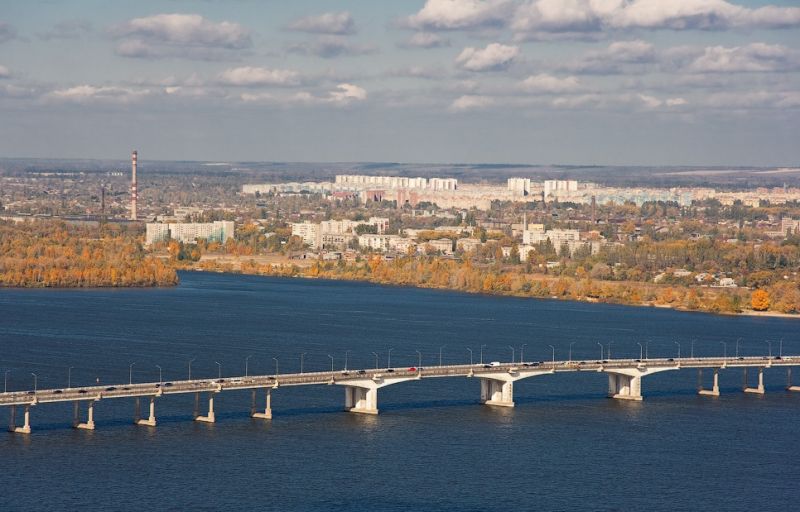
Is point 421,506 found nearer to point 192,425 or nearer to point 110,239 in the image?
point 192,425

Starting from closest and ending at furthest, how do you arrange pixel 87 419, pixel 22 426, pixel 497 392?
pixel 22 426
pixel 87 419
pixel 497 392


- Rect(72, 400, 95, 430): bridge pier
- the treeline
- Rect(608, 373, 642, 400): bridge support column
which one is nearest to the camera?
Rect(72, 400, 95, 430): bridge pier

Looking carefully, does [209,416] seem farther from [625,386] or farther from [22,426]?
[625,386]

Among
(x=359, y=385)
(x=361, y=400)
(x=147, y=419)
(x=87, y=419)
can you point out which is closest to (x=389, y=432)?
(x=359, y=385)

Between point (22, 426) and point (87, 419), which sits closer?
point (22, 426)

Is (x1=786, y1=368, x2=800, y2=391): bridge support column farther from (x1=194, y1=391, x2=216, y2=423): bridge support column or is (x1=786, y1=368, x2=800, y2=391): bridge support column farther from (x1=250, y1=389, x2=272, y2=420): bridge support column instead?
(x1=194, y1=391, x2=216, y2=423): bridge support column

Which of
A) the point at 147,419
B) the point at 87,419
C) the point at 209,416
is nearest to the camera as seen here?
the point at 87,419

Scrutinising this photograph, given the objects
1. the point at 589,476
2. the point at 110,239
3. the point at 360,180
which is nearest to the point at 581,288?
the point at 110,239

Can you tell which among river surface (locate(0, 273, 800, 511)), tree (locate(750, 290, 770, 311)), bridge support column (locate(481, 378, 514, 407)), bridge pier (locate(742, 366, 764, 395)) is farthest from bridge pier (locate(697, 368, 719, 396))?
tree (locate(750, 290, 770, 311))
